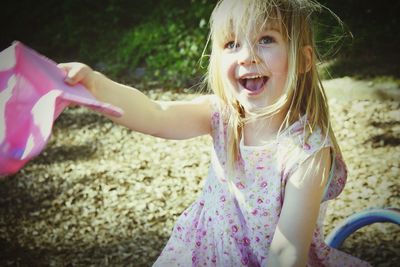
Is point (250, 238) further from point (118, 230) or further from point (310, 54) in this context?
point (118, 230)

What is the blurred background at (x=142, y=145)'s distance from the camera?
115 inches

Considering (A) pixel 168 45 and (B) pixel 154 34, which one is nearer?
(A) pixel 168 45

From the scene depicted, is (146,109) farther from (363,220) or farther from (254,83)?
(363,220)

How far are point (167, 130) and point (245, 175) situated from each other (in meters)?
0.30

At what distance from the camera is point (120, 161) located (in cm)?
388

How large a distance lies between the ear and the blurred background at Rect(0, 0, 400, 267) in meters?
0.43

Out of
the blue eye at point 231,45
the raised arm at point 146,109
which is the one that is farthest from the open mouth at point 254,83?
the raised arm at point 146,109

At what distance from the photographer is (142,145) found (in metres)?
4.13

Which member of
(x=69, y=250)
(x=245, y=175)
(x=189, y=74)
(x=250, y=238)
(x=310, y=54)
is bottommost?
(x=69, y=250)

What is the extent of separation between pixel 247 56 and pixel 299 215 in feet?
1.60

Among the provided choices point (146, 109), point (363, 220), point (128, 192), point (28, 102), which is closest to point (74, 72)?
point (28, 102)

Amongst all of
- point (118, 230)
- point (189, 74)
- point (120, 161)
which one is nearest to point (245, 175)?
point (118, 230)

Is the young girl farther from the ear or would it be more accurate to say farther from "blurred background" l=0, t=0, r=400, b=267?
"blurred background" l=0, t=0, r=400, b=267

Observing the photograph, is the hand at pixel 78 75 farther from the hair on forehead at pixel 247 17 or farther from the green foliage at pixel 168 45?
the green foliage at pixel 168 45
